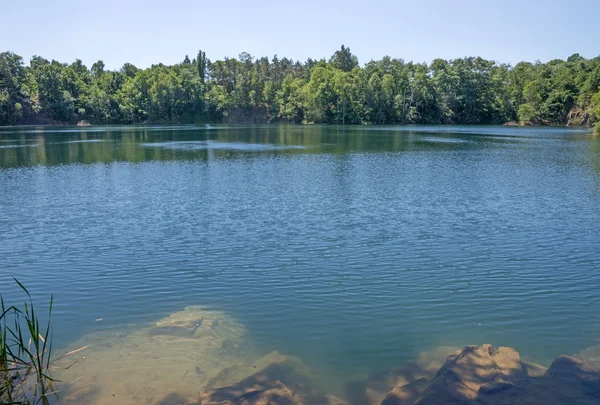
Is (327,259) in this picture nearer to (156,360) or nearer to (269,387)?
(156,360)

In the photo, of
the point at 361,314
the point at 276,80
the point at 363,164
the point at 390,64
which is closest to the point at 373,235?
the point at 361,314

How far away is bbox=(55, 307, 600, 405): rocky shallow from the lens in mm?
8039

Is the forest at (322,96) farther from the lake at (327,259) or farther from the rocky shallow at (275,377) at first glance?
the rocky shallow at (275,377)


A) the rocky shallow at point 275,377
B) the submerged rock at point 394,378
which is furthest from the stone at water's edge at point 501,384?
the submerged rock at point 394,378

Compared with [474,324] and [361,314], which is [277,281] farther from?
[474,324]

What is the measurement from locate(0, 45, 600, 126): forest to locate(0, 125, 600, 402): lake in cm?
9753

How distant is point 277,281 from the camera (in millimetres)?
13992

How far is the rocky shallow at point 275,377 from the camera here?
804 centimetres

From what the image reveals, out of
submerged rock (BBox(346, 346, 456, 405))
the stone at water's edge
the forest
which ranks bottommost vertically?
submerged rock (BBox(346, 346, 456, 405))

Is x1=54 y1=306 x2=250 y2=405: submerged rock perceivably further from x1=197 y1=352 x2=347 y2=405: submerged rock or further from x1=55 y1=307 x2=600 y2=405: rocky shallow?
x1=197 y1=352 x2=347 y2=405: submerged rock

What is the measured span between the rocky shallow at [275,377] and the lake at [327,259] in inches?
19.0

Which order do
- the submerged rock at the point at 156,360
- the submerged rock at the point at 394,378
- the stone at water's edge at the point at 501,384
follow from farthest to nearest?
the submerged rock at the point at 156,360
the submerged rock at the point at 394,378
the stone at water's edge at the point at 501,384

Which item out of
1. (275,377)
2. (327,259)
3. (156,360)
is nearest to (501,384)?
(275,377)

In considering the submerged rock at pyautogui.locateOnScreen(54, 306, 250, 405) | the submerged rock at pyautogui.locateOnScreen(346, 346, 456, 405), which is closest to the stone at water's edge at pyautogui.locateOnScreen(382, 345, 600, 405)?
the submerged rock at pyautogui.locateOnScreen(346, 346, 456, 405)
